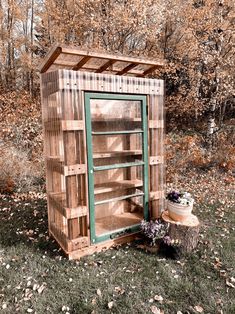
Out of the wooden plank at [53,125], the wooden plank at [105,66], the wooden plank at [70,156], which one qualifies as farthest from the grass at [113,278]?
the wooden plank at [105,66]

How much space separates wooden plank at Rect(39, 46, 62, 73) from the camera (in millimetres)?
2490

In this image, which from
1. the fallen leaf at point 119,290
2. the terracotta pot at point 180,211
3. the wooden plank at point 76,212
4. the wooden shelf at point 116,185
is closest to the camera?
the fallen leaf at point 119,290

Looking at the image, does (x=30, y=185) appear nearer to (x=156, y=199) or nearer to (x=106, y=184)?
(x=106, y=184)

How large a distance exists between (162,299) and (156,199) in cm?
141

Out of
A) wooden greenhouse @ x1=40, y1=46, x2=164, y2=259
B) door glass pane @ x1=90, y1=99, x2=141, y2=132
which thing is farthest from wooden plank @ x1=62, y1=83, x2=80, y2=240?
door glass pane @ x1=90, y1=99, x2=141, y2=132

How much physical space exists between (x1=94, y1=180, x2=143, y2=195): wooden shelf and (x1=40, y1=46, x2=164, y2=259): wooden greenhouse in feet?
0.05

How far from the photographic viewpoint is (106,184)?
134 inches

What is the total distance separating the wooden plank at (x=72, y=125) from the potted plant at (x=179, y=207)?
1.53m

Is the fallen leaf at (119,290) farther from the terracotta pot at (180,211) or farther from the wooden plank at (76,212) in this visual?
the terracotta pot at (180,211)

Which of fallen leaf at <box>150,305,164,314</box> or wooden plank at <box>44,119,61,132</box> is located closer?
fallen leaf at <box>150,305,164,314</box>

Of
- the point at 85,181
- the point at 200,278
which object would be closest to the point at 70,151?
the point at 85,181

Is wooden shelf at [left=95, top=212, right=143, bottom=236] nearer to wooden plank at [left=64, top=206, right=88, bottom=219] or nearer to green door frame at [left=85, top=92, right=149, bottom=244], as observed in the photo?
green door frame at [left=85, top=92, right=149, bottom=244]

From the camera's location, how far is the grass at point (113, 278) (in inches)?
84.4

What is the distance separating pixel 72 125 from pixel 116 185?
128cm
